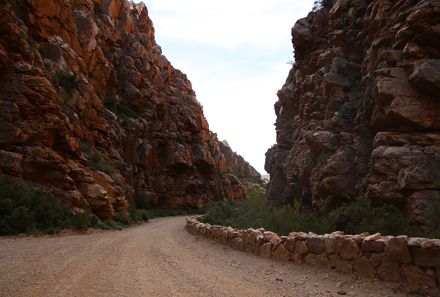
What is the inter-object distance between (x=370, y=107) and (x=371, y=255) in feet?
45.2

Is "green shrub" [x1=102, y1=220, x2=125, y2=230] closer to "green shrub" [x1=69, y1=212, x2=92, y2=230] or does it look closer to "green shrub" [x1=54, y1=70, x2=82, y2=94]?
"green shrub" [x1=69, y1=212, x2=92, y2=230]

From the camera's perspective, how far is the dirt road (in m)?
6.57

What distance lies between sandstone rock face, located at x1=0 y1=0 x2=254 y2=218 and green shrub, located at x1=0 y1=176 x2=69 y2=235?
1.54 m

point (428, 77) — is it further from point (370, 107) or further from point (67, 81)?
point (67, 81)

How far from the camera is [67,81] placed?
90.0ft

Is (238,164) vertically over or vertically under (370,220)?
over

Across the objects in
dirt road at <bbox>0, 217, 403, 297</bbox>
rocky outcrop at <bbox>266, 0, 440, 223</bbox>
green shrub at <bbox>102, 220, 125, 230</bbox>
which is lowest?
green shrub at <bbox>102, 220, 125, 230</bbox>

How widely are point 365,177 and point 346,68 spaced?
925cm

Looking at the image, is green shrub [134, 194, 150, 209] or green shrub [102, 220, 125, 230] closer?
green shrub [102, 220, 125, 230]

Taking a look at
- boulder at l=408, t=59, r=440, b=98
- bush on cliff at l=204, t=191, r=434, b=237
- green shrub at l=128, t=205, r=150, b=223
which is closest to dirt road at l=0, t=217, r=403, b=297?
bush on cliff at l=204, t=191, r=434, b=237

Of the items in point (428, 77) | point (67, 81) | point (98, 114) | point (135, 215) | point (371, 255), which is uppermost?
point (67, 81)

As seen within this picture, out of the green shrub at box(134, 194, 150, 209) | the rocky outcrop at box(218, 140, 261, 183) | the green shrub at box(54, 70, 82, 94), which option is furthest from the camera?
the rocky outcrop at box(218, 140, 261, 183)

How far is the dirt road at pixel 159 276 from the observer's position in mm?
6566

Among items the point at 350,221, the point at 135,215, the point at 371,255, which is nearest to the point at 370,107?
the point at 350,221
